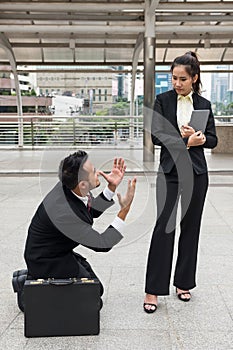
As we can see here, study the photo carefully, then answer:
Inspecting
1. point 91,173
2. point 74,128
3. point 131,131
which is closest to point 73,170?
point 91,173

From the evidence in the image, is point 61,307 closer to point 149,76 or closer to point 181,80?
point 181,80

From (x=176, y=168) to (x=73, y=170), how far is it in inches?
24.2

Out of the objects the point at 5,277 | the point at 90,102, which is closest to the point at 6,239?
the point at 5,277

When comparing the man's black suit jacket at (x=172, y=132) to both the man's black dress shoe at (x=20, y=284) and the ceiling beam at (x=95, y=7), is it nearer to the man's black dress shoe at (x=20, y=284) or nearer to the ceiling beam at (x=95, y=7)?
the man's black dress shoe at (x=20, y=284)

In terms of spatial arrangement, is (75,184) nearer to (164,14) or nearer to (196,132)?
(196,132)

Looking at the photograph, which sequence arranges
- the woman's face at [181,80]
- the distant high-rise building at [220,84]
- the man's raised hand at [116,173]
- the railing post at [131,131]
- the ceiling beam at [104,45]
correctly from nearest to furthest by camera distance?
1. the man's raised hand at [116,173]
2. the woman's face at [181,80]
3. the railing post at [131,131]
4. the ceiling beam at [104,45]
5. the distant high-rise building at [220,84]

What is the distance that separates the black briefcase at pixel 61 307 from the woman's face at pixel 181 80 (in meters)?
1.10

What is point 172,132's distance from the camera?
8.28ft

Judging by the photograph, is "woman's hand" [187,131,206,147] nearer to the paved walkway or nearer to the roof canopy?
the paved walkway

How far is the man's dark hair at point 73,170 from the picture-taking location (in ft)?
7.22

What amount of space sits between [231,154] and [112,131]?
3623 millimetres

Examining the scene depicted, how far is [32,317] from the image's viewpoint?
2287mm

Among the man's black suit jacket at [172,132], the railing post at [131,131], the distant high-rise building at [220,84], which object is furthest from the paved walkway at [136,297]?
the distant high-rise building at [220,84]

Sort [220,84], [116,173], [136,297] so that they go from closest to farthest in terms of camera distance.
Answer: [116,173]
[136,297]
[220,84]
